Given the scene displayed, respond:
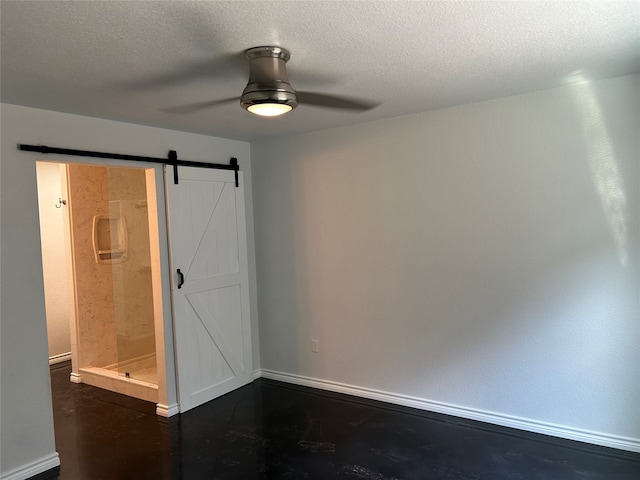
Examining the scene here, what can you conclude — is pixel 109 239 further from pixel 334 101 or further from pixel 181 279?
pixel 334 101

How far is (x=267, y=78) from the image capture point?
217 cm

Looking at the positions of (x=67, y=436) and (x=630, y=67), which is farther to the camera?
(x=67, y=436)

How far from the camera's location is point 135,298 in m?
4.65

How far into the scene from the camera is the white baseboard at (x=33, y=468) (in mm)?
2852

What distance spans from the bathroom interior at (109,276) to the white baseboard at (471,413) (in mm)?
1381

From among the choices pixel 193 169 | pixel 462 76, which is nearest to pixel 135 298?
pixel 193 169

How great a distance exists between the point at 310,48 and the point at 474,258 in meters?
2.08

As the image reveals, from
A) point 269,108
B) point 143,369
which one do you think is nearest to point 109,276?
point 143,369

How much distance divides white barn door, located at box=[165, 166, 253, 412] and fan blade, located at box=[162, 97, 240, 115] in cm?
70

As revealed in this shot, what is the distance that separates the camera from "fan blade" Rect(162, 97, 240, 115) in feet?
9.99

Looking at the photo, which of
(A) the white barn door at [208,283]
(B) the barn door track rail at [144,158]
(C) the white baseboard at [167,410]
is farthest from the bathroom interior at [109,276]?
(B) the barn door track rail at [144,158]

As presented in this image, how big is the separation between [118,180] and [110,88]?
2102 millimetres

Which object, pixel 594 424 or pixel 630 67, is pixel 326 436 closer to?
pixel 594 424

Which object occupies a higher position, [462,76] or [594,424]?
[462,76]
